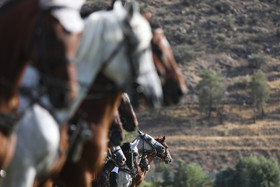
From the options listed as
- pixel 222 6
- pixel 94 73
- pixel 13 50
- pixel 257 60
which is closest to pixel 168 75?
pixel 94 73

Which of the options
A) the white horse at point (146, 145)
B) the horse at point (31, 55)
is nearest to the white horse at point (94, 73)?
the horse at point (31, 55)

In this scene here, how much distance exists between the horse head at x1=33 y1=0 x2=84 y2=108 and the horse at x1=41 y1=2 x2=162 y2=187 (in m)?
0.89

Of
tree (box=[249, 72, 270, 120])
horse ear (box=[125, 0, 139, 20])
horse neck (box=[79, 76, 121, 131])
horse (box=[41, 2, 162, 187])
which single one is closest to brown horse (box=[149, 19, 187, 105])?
horse (box=[41, 2, 162, 187])

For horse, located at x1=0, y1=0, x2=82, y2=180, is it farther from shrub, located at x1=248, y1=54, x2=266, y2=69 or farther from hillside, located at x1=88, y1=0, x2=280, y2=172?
shrub, located at x1=248, y1=54, x2=266, y2=69

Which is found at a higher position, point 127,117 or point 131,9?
point 131,9

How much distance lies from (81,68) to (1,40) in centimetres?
114

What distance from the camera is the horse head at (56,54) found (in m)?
6.46

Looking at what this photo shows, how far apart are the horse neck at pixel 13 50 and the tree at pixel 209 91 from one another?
7345 cm

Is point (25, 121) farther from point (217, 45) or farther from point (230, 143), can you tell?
point (217, 45)

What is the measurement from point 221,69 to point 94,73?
83.2 metres

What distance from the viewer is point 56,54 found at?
6543mm

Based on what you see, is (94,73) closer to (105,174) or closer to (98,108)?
(98,108)

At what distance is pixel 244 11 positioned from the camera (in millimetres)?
107062

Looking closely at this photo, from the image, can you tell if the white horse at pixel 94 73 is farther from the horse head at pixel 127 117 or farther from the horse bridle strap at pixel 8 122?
the horse head at pixel 127 117
